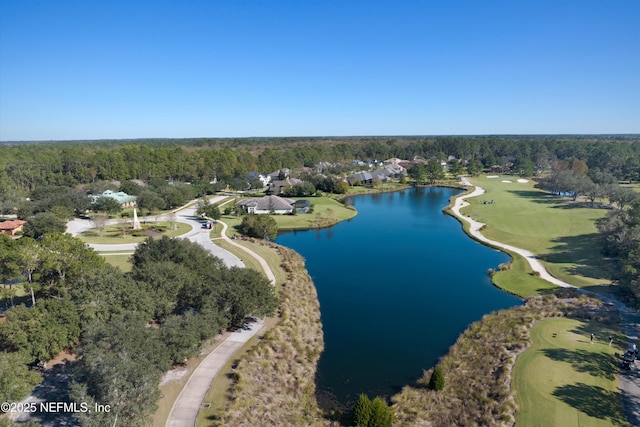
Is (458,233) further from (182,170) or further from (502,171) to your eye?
(502,171)

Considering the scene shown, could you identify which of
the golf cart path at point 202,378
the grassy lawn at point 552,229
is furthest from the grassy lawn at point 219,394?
the grassy lawn at point 552,229

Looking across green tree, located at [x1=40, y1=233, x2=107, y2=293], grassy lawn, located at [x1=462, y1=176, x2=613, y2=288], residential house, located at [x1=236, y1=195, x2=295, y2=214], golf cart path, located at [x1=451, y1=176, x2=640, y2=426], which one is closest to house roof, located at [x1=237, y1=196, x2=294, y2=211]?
residential house, located at [x1=236, y1=195, x2=295, y2=214]

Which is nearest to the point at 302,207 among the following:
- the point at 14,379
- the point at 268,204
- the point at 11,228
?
the point at 268,204

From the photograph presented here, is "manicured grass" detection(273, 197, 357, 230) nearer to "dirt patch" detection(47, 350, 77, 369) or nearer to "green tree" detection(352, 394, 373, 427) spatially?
"dirt patch" detection(47, 350, 77, 369)

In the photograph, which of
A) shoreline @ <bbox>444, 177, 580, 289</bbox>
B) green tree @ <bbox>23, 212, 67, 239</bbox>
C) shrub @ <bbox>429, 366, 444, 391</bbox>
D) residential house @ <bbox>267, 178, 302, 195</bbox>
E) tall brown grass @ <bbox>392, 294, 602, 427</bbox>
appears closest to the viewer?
tall brown grass @ <bbox>392, 294, 602, 427</bbox>

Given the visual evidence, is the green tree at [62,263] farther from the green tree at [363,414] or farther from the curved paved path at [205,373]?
the green tree at [363,414]
